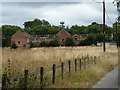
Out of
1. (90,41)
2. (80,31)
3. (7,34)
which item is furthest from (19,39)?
(80,31)

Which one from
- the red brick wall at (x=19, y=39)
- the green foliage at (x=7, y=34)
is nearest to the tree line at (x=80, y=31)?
the green foliage at (x=7, y=34)

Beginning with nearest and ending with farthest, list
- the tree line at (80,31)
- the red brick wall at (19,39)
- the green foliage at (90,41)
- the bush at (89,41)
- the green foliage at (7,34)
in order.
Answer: the green foliage at (7,34)
the red brick wall at (19,39)
the tree line at (80,31)
the green foliage at (90,41)
the bush at (89,41)

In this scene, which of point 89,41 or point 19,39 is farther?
point 89,41

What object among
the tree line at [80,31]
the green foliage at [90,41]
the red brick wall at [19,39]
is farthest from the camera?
the green foliage at [90,41]

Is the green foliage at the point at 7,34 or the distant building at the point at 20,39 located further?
the distant building at the point at 20,39

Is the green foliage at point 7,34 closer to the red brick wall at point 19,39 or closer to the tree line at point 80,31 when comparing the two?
the tree line at point 80,31

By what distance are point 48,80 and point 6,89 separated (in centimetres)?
319

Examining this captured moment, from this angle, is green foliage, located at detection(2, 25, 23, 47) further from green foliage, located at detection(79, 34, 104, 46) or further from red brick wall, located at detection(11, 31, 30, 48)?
green foliage, located at detection(79, 34, 104, 46)

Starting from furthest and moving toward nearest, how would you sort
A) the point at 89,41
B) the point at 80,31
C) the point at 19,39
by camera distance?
the point at 80,31 < the point at 89,41 < the point at 19,39

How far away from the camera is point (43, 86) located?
10055 millimetres

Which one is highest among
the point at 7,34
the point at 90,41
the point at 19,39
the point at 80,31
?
the point at 80,31

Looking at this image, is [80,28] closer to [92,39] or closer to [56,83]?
[92,39]

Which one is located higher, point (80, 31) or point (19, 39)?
point (80, 31)

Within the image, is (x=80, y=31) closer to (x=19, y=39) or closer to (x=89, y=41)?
(x=89, y=41)
